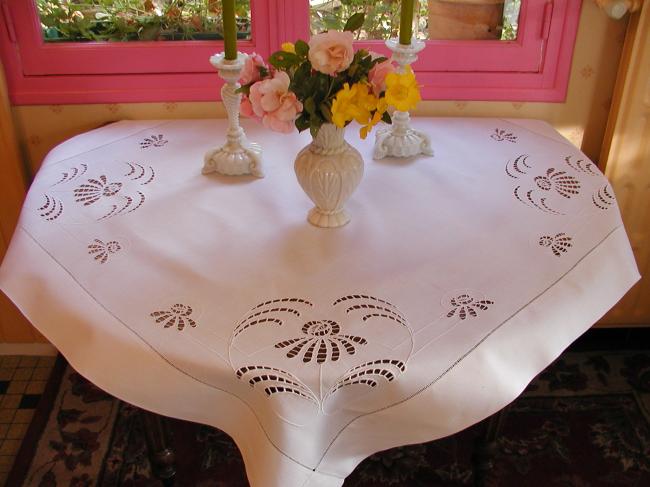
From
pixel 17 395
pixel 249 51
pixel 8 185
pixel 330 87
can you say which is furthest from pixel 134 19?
pixel 17 395

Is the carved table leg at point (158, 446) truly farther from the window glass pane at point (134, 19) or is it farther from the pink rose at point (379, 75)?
the window glass pane at point (134, 19)

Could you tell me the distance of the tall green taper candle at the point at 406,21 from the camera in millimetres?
1162

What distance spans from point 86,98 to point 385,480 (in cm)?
119

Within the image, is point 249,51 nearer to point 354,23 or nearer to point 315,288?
point 354,23

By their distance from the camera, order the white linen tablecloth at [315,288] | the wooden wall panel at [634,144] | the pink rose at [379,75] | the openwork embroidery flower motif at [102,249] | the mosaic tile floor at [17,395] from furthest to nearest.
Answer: the mosaic tile floor at [17,395] < the wooden wall panel at [634,144] < the openwork embroidery flower motif at [102,249] < the pink rose at [379,75] < the white linen tablecloth at [315,288]

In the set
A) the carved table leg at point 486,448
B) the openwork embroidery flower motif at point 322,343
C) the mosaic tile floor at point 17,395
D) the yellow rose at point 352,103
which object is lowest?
the mosaic tile floor at point 17,395

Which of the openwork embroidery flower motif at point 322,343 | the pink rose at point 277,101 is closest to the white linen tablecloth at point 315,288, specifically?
the openwork embroidery flower motif at point 322,343

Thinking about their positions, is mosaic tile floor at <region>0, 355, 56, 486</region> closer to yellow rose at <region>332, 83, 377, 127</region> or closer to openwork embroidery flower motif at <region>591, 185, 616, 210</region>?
yellow rose at <region>332, 83, 377, 127</region>

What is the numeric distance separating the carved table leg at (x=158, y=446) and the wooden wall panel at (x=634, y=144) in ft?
4.13

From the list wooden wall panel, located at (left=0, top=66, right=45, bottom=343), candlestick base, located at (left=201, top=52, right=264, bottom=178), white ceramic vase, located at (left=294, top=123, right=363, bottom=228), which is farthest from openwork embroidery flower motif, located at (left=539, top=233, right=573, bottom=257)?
wooden wall panel, located at (left=0, top=66, right=45, bottom=343)

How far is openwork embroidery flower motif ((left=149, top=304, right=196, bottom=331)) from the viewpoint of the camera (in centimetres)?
96

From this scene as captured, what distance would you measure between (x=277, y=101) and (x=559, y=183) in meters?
0.62

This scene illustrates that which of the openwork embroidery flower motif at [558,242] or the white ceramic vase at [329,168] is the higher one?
the white ceramic vase at [329,168]

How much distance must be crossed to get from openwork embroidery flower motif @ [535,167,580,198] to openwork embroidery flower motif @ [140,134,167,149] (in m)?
0.82
